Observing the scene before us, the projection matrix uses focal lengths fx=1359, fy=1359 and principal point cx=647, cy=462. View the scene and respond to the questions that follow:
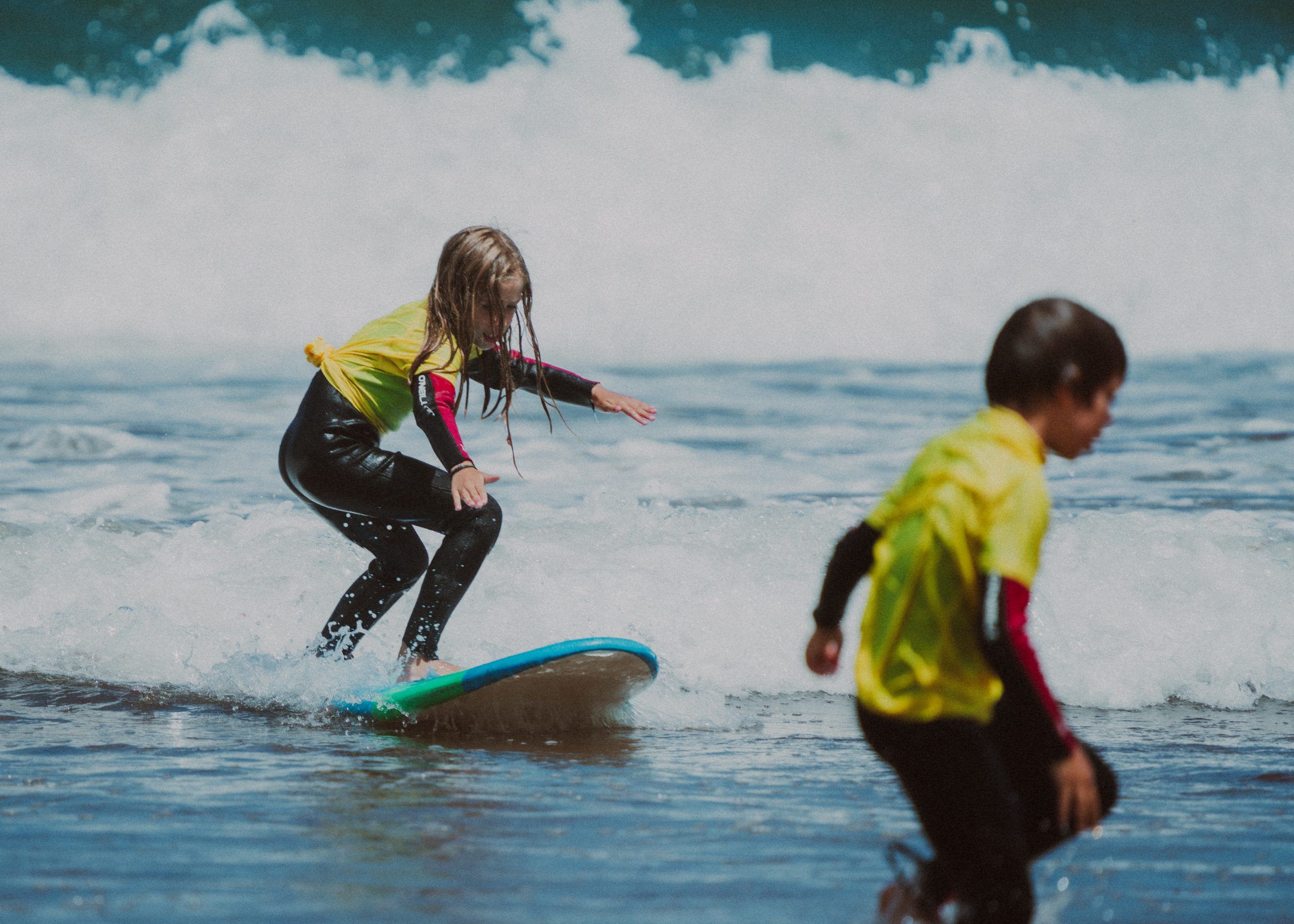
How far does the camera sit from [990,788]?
2102mm

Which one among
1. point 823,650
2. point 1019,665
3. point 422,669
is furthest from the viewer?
point 422,669

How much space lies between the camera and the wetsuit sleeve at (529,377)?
4590mm

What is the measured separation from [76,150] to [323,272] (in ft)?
13.1

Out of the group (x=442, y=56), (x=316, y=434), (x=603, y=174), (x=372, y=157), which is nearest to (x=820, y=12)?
(x=603, y=174)

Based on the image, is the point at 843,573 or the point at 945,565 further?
the point at 843,573

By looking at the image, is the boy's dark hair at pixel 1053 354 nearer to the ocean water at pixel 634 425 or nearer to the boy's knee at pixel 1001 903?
the boy's knee at pixel 1001 903

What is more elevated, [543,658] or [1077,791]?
[1077,791]

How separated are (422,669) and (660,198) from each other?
14.6 metres

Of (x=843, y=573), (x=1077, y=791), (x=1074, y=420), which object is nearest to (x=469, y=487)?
(x=843, y=573)

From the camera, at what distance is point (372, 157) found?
18469 mm

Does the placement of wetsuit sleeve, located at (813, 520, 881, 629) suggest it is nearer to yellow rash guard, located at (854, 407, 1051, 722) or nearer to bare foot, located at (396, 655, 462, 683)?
yellow rash guard, located at (854, 407, 1051, 722)

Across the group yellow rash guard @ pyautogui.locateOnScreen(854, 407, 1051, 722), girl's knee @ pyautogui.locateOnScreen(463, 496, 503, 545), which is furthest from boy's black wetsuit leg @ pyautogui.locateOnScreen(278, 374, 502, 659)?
yellow rash guard @ pyautogui.locateOnScreen(854, 407, 1051, 722)

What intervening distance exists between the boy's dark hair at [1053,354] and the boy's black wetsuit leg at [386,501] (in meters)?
2.43

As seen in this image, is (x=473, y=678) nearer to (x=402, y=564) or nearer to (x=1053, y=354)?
(x=402, y=564)
